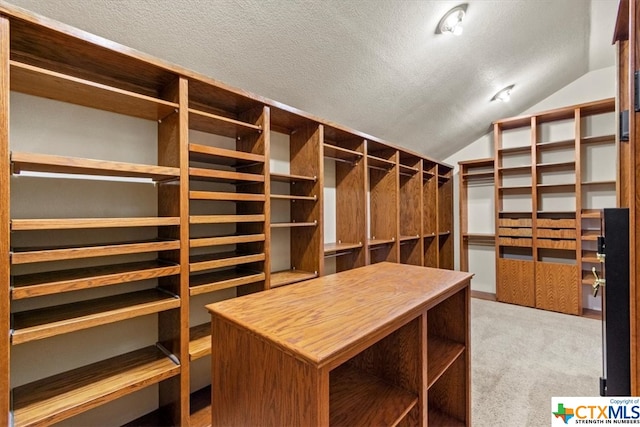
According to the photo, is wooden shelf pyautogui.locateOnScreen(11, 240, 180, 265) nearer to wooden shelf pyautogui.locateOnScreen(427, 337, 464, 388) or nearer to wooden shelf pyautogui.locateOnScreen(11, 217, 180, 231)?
wooden shelf pyautogui.locateOnScreen(11, 217, 180, 231)

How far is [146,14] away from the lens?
1.45 metres

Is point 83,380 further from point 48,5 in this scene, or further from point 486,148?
point 486,148

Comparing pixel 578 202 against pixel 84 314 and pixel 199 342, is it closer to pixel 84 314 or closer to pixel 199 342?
pixel 199 342

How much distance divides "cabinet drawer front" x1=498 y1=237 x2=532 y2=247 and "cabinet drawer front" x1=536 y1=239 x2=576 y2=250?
4.8 inches

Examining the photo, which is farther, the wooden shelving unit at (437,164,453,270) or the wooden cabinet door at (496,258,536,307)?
the wooden shelving unit at (437,164,453,270)

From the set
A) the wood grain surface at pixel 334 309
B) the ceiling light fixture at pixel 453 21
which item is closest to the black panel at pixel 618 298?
the wood grain surface at pixel 334 309

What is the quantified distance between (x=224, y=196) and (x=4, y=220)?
940mm

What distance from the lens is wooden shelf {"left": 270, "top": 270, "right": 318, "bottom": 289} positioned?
2140 millimetres

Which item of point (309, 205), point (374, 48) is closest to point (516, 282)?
point (309, 205)

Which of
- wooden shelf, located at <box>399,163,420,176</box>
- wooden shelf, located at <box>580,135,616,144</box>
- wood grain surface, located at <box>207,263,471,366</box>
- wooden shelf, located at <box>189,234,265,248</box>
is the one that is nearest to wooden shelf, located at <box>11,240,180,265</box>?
wooden shelf, located at <box>189,234,265,248</box>

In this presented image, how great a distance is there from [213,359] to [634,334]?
1.36 metres

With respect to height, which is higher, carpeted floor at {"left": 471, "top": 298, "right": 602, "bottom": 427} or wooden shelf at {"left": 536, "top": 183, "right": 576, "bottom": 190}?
wooden shelf at {"left": 536, "top": 183, "right": 576, "bottom": 190}

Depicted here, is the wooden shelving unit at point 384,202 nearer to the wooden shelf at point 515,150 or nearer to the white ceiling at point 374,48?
the white ceiling at point 374,48

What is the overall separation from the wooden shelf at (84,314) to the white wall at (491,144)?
Answer: 15.4 ft
